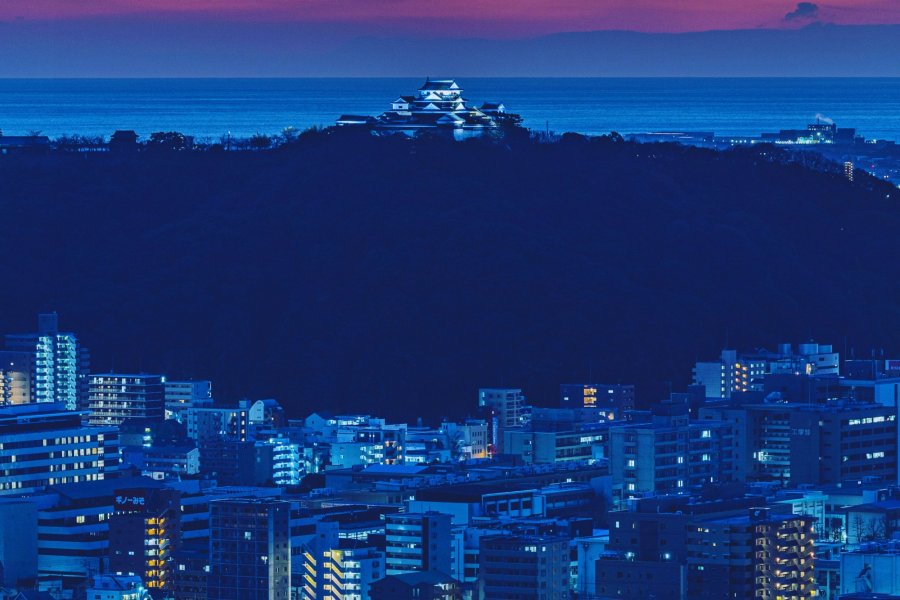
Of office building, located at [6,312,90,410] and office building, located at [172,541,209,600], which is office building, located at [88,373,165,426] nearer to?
office building, located at [6,312,90,410]

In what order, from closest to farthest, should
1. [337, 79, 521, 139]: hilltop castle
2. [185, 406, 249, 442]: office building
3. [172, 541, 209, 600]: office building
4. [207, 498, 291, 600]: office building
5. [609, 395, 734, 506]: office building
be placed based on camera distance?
[207, 498, 291, 600]: office building → [172, 541, 209, 600]: office building → [609, 395, 734, 506]: office building → [185, 406, 249, 442]: office building → [337, 79, 521, 139]: hilltop castle

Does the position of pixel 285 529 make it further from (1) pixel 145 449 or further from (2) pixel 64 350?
(2) pixel 64 350

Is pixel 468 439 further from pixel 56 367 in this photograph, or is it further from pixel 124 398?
pixel 56 367

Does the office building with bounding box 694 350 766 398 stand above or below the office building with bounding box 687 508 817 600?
above

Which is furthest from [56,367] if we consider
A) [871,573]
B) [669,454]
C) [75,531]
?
[871,573]

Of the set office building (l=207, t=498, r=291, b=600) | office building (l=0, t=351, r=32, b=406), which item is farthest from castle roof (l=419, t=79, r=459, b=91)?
office building (l=207, t=498, r=291, b=600)

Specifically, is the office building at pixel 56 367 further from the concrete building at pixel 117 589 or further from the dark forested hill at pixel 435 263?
the concrete building at pixel 117 589

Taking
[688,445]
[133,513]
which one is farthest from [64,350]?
[133,513]
